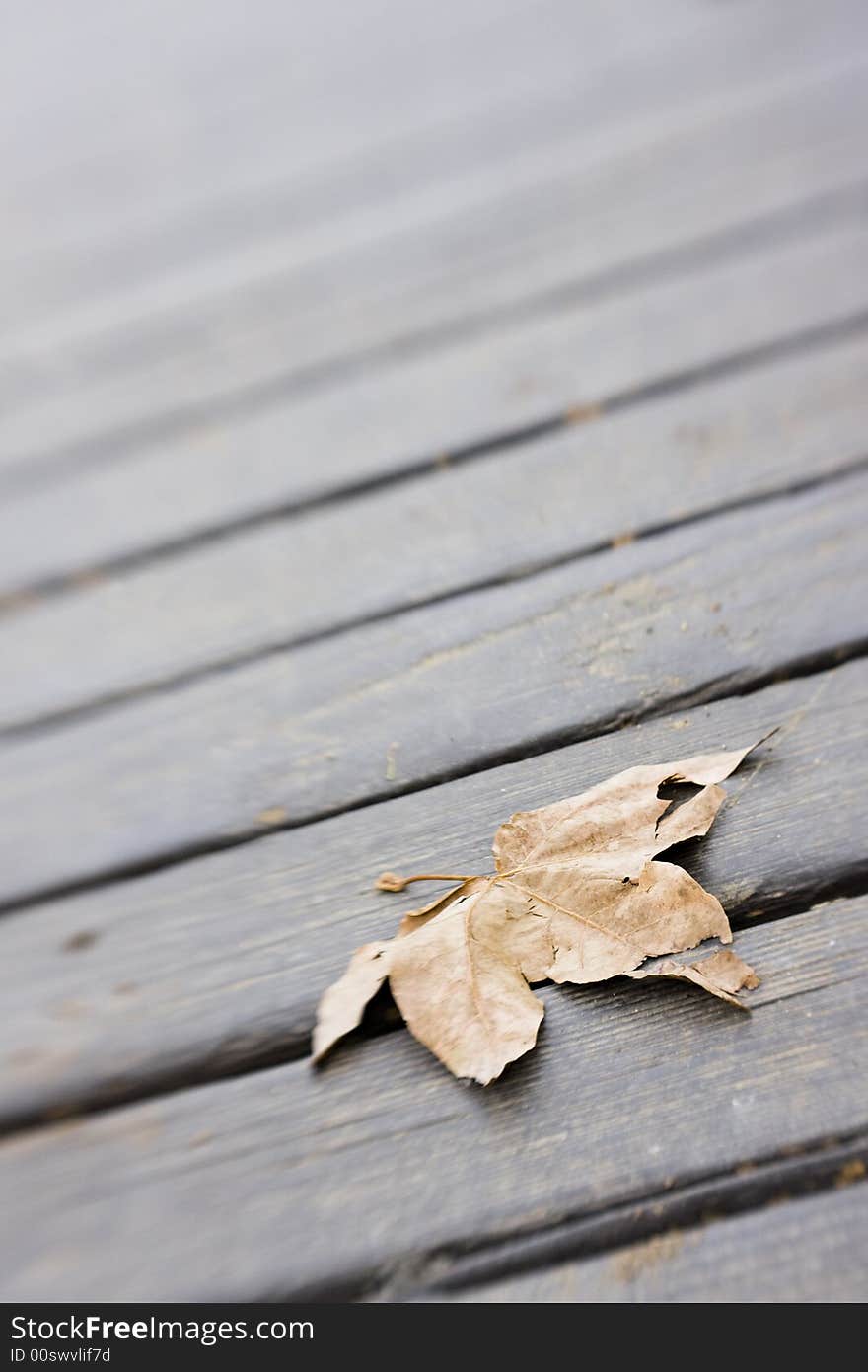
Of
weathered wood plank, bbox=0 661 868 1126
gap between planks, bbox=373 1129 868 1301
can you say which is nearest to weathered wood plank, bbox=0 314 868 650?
weathered wood plank, bbox=0 661 868 1126

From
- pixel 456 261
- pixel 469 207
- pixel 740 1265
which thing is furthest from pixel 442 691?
pixel 469 207

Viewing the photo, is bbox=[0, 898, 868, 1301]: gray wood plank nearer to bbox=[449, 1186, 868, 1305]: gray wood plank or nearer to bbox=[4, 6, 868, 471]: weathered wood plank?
bbox=[449, 1186, 868, 1305]: gray wood plank

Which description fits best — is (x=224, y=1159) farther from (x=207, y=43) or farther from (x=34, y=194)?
(x=207, y=43)

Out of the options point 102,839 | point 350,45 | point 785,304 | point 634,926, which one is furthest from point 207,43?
point 634,926

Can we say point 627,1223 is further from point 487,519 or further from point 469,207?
point 469,207

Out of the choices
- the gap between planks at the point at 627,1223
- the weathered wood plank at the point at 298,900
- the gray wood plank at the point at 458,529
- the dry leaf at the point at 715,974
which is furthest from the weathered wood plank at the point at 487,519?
the gap between planks at the point at 627,1223

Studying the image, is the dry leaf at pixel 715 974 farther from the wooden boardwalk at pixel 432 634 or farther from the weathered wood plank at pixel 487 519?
the weathered wood plank at pixel 487 519
